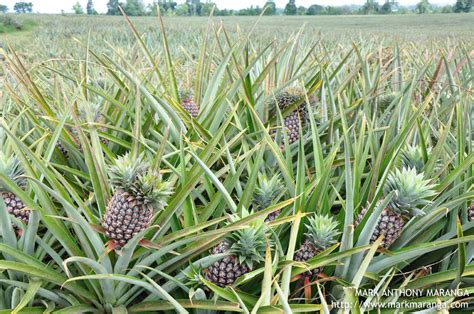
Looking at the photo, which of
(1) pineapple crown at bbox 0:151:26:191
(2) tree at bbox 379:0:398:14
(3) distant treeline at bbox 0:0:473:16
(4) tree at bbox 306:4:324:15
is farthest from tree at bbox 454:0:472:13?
(1) pineapple crown at bbox 0:151:26:191

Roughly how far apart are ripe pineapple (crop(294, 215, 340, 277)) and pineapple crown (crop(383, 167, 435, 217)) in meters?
0.12

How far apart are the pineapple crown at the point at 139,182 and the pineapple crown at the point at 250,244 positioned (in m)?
0.14

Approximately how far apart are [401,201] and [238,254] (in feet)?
1.00

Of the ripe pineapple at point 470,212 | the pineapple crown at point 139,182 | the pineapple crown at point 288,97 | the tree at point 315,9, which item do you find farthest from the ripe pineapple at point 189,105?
the tree at point 315,9

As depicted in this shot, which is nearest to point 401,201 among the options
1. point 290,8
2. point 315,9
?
point 290,8

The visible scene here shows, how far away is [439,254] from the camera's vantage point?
0.80 m

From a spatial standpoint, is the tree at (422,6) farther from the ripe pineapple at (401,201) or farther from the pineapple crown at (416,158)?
the ripe pineapple at (401,201)

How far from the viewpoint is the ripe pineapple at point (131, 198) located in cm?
63

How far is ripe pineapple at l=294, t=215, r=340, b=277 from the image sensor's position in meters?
0.71

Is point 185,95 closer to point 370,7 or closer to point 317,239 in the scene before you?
point 317,239

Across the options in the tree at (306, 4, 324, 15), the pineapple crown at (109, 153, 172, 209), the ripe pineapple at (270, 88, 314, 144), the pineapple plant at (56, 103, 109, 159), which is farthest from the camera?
the tree at (306, 4, 324, 15)

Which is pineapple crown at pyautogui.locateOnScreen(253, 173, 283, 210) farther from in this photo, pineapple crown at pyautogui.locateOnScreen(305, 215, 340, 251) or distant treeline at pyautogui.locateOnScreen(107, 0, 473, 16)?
distant treeline at pyautogui.locateOnScreen(107, 0, 473, 16)

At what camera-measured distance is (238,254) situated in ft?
2.22

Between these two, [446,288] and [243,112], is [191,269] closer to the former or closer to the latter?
[446,288]
